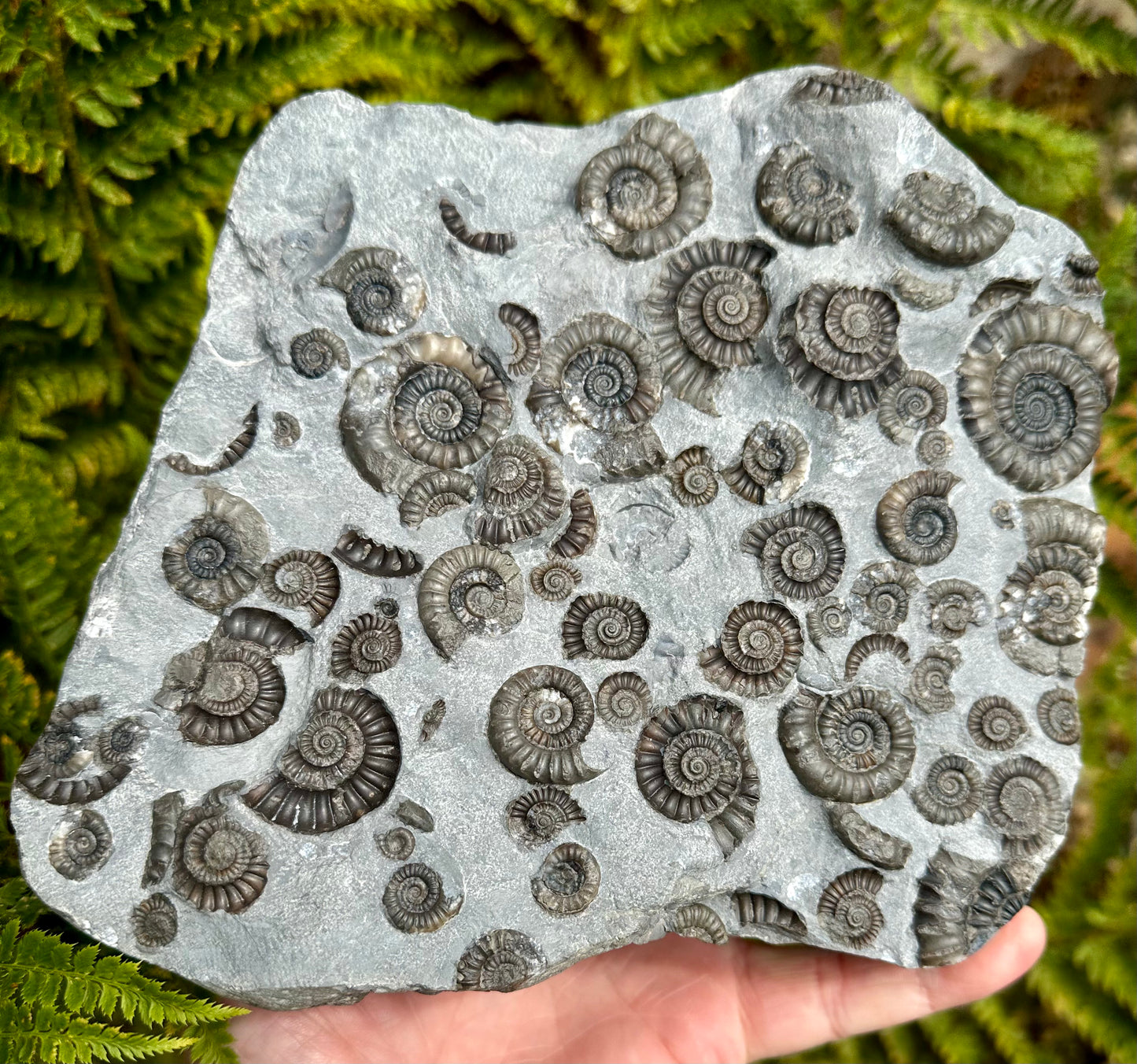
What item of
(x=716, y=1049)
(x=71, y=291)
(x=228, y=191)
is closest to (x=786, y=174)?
(x=228, y=191)

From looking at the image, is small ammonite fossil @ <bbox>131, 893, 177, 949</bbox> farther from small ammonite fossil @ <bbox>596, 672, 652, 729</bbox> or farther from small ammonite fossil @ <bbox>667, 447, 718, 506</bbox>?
small ammonite fossil @ <bbox>667, 447, 718, 506</bbox>

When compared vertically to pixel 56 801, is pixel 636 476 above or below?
above

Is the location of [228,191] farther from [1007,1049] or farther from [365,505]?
[1007,1049]

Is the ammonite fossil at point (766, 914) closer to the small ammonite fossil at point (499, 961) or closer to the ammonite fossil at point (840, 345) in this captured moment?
the small ammonite fossil at point (499, 961)

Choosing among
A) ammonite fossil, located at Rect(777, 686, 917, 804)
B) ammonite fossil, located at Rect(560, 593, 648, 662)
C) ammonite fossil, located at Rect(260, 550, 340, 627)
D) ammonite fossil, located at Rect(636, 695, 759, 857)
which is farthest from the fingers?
ammonite fossil, located at Rect(260, 550, 340, 627)

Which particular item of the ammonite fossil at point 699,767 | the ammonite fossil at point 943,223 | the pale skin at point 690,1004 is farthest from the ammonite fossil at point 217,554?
the ammonite fossil at point 943,223
